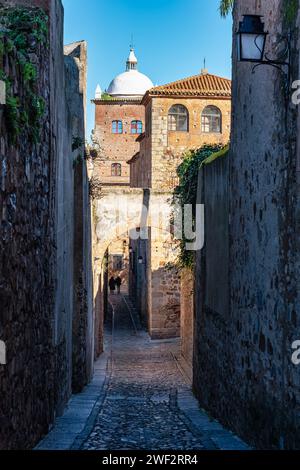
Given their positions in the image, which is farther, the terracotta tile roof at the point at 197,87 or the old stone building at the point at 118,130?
the old stone building at the point at 118,130

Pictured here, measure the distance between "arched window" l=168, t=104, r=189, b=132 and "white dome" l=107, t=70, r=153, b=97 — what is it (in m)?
33.7

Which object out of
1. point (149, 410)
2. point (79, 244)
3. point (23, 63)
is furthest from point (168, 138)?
point (23, 63)

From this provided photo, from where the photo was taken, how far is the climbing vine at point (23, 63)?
4.88 metres

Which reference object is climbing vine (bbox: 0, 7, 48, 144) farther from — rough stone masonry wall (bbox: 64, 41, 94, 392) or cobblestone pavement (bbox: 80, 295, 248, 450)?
rough stone masonry wall (bbox: 64, 41, 94, 392)

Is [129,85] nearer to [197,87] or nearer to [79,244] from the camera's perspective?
[197,87]

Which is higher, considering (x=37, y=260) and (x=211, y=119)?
(x=211, y=119)

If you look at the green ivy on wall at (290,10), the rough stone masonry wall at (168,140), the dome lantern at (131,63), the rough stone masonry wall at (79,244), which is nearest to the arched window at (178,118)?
the rough stone masonry wall at (168,140)

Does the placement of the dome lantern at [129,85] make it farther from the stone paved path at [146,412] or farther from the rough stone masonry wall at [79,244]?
the rough stone masonry wall at [79,244]

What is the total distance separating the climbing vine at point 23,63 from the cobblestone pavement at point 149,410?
3.61m

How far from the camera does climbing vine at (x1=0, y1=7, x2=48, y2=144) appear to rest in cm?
488

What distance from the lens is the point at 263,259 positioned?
733 centimetres

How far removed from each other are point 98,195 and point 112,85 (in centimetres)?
5010

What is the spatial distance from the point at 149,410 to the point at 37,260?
226 inches

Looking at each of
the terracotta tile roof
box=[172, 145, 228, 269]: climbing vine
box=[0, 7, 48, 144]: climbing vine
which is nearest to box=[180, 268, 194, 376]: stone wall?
box=[172, 145, 228, 269]: climbing vine
